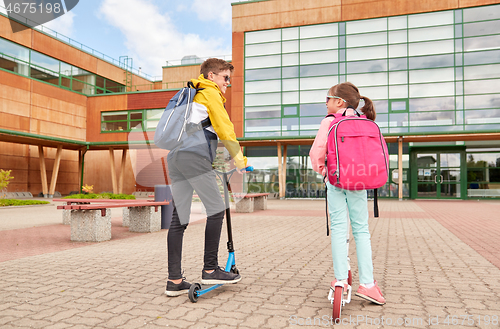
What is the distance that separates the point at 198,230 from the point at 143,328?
576cm

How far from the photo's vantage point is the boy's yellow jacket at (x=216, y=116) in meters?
3.08

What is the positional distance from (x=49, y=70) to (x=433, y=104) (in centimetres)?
2671

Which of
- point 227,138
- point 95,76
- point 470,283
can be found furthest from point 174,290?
point 95,76

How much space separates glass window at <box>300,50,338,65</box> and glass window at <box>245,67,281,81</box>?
184cm

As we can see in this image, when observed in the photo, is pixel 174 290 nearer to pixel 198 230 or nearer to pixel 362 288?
pixel 362 288

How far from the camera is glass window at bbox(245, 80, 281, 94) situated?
2622cm

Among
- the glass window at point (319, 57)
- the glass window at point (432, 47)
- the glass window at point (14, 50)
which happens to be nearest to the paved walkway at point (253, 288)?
the glass window at point (432, 47)

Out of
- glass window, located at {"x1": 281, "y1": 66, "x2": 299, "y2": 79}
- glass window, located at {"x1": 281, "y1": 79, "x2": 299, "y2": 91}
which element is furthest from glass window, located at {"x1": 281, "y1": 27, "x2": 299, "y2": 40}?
glass window, located at {"x1": 281, "y1": 79, "x2": 299, "y2": 91}

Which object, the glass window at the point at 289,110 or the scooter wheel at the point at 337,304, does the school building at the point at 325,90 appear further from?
the scooter wheel at the point at 337,304

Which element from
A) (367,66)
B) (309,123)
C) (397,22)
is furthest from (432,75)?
(309,123)

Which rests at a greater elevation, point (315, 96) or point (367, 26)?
point (367, 26)

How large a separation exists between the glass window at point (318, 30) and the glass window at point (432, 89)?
252 inches

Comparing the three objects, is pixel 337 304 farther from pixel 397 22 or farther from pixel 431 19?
pixel 431 19

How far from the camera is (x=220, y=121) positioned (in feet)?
10.1
